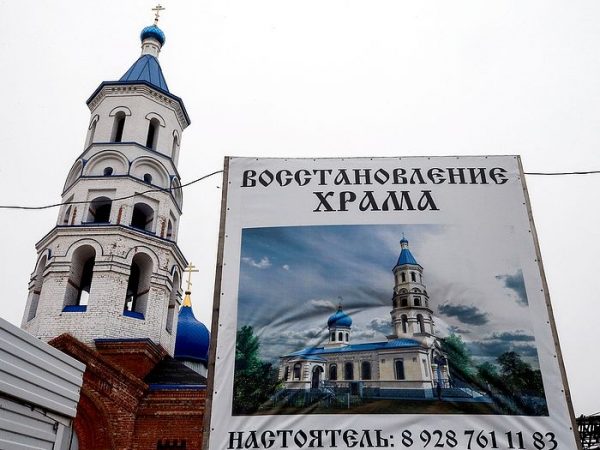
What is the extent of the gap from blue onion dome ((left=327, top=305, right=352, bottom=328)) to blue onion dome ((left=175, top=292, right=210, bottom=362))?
16.7m

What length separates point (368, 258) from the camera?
23.2 feet

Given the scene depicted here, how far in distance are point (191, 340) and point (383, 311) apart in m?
17.3

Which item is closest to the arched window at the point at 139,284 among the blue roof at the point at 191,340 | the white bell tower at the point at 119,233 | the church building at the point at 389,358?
the white bell tower at the point at 119,233

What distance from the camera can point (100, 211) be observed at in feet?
64.2

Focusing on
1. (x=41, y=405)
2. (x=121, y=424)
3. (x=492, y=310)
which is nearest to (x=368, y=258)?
(x=492, y=310)

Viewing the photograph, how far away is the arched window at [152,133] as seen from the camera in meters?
21.1

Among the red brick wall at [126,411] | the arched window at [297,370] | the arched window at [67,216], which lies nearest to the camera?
the arched window at [297,370]

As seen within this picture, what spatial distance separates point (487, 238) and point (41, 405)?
540cm

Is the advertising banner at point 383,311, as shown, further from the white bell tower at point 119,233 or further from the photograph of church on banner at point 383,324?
the white bell tower at point 119,233

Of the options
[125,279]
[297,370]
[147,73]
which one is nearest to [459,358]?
[297,370]

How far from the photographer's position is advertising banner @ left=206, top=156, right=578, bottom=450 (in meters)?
6.00

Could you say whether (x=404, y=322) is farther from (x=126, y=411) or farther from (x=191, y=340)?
(x=191, y=340)

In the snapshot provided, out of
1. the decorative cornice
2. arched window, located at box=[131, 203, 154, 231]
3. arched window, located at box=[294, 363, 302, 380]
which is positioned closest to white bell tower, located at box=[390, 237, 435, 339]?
arched window, located at box=[294, 363, 302, 380]

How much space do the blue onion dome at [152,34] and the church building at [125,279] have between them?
2.57 metres
